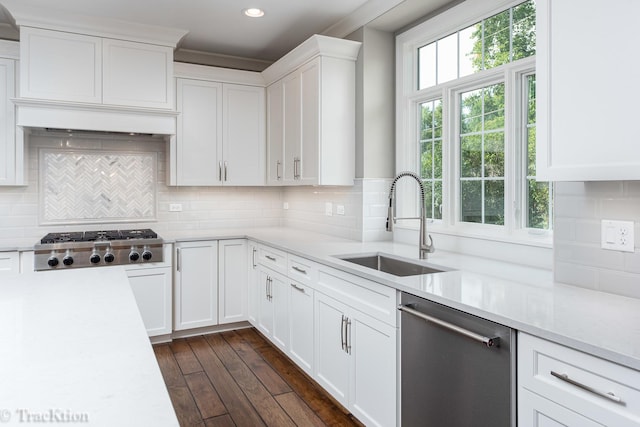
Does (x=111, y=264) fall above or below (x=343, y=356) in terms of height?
above

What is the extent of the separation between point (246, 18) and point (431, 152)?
5.99 ft

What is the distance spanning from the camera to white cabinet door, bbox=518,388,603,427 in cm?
128

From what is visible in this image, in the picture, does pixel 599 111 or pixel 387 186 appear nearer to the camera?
pixel 599 111

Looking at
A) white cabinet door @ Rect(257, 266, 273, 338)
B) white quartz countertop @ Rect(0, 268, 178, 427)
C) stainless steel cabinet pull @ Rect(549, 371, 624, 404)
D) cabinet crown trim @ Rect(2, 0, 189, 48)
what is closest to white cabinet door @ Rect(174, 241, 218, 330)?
white cabinet door @ Rect(257, 266, 273, 338)

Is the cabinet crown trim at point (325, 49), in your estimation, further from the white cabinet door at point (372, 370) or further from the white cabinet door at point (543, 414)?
the white cabinet door at point (543, 414)

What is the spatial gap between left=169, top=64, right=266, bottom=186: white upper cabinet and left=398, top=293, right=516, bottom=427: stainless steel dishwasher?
2.72 meters

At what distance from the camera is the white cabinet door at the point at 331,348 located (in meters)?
2.50

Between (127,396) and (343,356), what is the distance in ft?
5.74

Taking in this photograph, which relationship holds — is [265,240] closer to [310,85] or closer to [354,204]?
[354,204]

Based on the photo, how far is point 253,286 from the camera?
3.95m

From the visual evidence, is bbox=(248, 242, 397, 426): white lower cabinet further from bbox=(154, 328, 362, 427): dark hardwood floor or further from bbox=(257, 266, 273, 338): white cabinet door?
bbox=(154, 328, 362, 427): dark hardwood floor

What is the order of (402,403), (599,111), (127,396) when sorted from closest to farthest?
(127,396), (599,111), (402,403)

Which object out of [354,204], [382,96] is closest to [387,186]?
[354,204]

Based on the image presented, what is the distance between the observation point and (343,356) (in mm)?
2506
